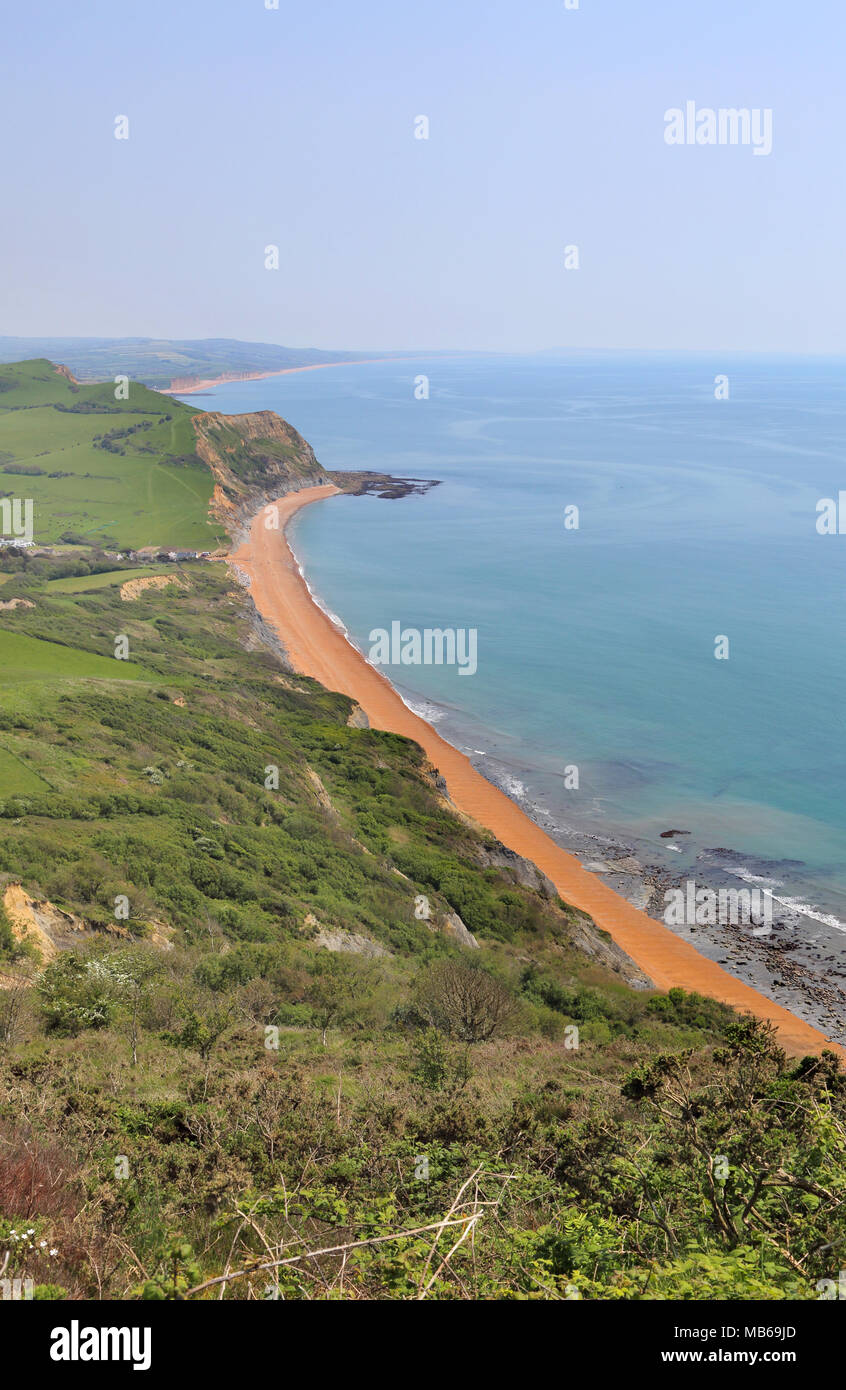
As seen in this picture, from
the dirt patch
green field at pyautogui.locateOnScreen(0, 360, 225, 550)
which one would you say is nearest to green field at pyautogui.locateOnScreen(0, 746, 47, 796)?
the dirt patch

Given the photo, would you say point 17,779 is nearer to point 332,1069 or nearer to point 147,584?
point 332,1069

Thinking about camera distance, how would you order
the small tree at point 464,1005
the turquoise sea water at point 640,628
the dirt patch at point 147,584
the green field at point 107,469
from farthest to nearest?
the green field at point 107,469 < the dirt patch at point 147,584 < the turquoise sea water at point 640,628 < the small tree at point 464,1005

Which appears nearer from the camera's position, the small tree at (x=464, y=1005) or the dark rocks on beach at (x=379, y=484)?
the small tree at (x=464, y=1005)

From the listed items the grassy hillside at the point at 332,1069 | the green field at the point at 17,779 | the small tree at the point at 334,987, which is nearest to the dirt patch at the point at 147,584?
the grassy hillside at the point at 332,1069

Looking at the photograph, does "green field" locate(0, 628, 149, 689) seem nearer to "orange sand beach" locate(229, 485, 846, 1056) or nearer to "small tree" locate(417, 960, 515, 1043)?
"orange sand beach" locate(229, 485, 846, 1056)

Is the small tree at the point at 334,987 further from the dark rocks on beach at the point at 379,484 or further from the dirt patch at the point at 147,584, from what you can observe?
the dark rocks on beach at the point at 379,484

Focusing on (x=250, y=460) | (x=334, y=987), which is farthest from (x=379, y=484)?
(x=334, y=987)
